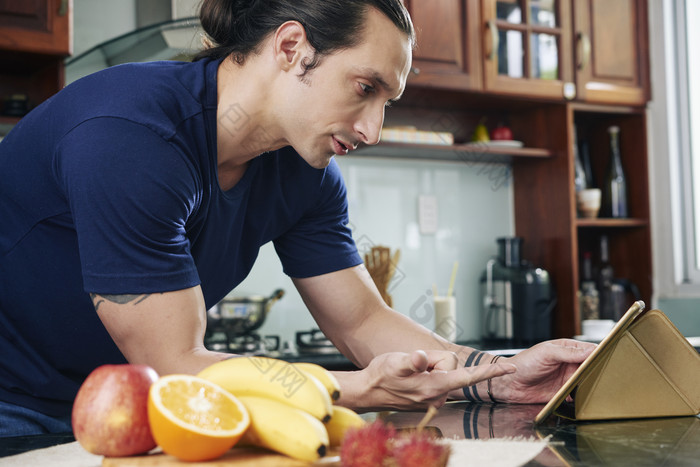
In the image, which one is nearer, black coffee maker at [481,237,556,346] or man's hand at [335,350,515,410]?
man's hand at [335,350,515,410]

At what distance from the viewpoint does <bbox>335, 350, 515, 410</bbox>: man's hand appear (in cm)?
88

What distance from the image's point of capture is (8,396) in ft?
3.61

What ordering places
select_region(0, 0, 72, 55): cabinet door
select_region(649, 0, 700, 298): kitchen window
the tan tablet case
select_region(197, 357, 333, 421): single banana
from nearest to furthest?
select_region(197, 357, 333, 421): single banana
the tan tablet case
select_region(0, 0, 72, 55): cabinet door
select_region(649, 0, 700, 298): kitchen window

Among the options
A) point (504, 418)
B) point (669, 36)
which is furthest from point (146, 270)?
point (669, 36)

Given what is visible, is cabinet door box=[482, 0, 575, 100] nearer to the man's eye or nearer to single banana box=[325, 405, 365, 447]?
the man's eye

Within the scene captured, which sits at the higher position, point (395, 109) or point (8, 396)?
point (395, 109)

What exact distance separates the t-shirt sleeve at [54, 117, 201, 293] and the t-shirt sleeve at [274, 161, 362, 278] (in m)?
0.42

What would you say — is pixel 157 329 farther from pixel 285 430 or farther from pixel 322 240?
pixel 322 240

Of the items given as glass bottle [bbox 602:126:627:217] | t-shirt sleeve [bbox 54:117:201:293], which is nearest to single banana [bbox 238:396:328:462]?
t-shirt sleeve [bbox 54:117:201:293]

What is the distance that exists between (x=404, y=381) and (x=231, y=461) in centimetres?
31

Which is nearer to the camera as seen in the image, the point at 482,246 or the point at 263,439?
the point at 263,439

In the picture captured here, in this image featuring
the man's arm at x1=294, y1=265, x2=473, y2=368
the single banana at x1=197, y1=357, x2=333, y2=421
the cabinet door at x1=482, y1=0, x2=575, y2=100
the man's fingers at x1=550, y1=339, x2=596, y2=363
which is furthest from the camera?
the cabinet door at x1=482, y1=0, x2=575, y2=100

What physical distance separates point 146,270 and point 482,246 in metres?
2.34

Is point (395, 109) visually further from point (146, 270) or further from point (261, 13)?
point (146, 270)
